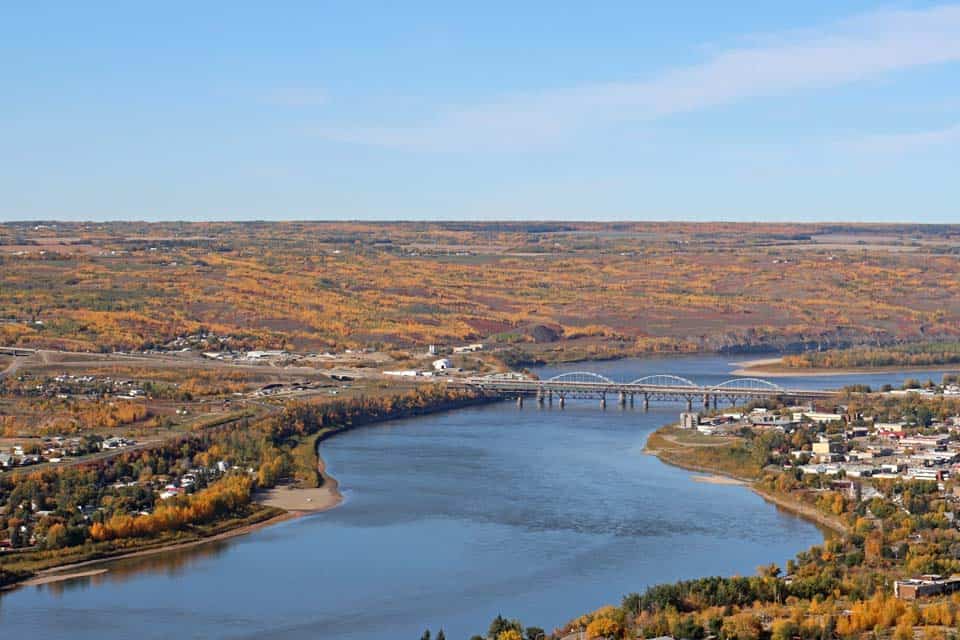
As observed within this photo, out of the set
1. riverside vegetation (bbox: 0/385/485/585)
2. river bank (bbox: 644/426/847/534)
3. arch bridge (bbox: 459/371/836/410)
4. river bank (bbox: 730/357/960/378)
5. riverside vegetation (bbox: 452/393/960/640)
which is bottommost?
river bank (bbox: 730/357/960/378)

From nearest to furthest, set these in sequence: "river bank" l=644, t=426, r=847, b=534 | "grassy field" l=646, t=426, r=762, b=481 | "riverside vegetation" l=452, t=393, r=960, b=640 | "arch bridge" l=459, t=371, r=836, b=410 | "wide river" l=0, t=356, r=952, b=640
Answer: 1. "riverside vegetation" l=452, t=393, r=960, b=640
2. "wide river" l=0, t=356, r=952, b=640
3. "river bank" l=644, t=426, r=847, b=534
4. "grassy field" l=646, t=426, r=762, b=481
5. "arch bridge" l=459, t=371, r=836, b=410

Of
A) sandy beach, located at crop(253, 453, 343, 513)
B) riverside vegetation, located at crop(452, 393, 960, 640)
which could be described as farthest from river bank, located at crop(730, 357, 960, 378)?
sandy beach, located at crop(253, 453, 343, 513)

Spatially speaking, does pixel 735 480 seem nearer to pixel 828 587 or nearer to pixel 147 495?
pixel 147 495

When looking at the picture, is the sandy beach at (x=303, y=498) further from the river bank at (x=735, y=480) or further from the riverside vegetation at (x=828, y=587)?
the riverside vegetation at (x=828, y=587)

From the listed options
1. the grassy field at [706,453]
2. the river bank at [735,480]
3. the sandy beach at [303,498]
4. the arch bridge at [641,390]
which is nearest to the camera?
the river bank at [735,480]

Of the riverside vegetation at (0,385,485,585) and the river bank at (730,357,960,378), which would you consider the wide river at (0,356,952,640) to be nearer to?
the riverside vegetation at (0,385,485,585)

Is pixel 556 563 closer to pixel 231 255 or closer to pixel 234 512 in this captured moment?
pixel 234 512

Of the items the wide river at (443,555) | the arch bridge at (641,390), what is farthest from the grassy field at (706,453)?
the arch bridge at (641,390)
